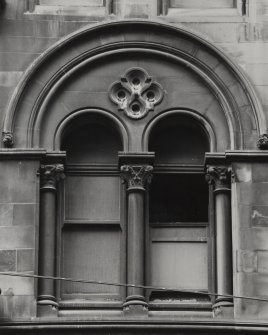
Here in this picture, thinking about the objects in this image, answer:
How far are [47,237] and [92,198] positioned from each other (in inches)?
62.6

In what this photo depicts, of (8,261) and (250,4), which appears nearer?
(8,261)

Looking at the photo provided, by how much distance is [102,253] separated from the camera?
36.7m

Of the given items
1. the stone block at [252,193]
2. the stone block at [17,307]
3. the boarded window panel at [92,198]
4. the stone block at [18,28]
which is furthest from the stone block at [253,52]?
the stone block at [17,307]

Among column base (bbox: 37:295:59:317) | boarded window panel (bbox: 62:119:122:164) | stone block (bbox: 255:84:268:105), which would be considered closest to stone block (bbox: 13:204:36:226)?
column base (bbox: 37:295:59:317)

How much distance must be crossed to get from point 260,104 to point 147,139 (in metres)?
2.66

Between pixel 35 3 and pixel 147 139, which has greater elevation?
pixel 35 3

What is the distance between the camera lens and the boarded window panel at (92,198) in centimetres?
3706

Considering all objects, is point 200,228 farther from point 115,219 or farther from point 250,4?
point 250,4

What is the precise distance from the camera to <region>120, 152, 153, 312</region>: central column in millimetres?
35844

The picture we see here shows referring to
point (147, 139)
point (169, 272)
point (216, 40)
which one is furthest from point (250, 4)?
point (169, 272)

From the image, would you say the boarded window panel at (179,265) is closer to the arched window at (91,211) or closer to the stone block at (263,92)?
the arched window at (91,211)

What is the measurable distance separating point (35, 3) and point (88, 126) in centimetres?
314

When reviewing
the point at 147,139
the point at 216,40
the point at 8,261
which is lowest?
the point at 8,261

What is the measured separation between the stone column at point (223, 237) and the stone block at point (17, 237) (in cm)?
413
